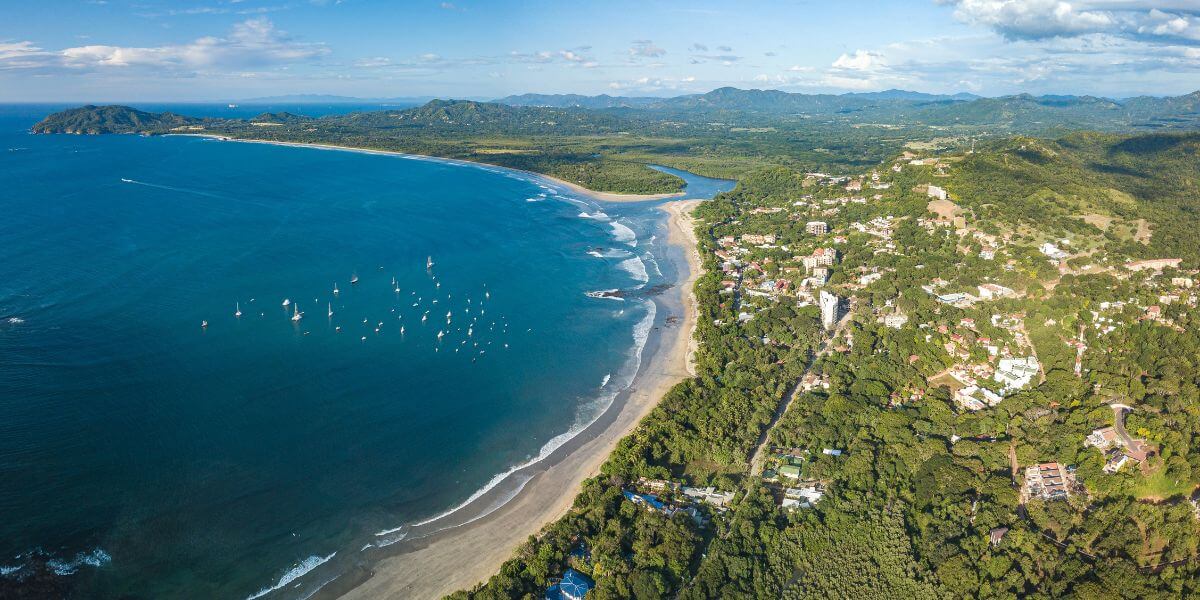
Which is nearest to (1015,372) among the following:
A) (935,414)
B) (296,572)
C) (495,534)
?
(935,414)

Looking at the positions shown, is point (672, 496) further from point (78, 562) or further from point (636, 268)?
point (636, 268)

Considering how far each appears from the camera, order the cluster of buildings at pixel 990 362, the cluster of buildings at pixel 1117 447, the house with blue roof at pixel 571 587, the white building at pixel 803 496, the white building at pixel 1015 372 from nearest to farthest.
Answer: the house with blue roof at pixel 571 587, the white building at pixel 803 496, the cluster of buildings at pixel 1117 447, the cluster of buildings at pixel 990 362, the white building at pixel 1015 372

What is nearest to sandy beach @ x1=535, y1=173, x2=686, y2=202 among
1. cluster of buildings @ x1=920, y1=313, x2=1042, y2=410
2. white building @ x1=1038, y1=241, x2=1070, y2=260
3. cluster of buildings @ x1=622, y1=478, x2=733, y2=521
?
white building @ x1=1038, y1=241, x2=1070, y2=260

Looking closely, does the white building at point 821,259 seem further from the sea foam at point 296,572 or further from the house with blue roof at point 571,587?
the sea foam at point 296,572

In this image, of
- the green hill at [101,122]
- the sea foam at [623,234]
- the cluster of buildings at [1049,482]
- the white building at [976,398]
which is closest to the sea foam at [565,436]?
the white building at [976,398]

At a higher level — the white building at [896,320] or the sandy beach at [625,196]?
the sandy beach at [625,196]

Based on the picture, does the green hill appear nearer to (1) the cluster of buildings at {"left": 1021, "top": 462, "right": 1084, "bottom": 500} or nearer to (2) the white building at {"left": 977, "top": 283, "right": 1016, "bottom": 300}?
(2) the white building at {"left": 977, "top": 283, "right": 1016, "bottom": 300}
